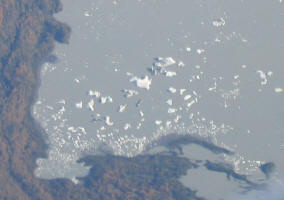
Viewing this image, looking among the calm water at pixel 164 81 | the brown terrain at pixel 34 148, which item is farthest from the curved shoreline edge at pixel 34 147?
the calm water at pixel 164 81

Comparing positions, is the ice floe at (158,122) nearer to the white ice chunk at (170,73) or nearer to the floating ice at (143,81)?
the floating ice at (143,81)

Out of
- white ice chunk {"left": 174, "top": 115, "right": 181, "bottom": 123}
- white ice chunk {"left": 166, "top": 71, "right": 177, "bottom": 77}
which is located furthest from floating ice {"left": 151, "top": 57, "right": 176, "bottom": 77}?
white ice chunk {"left": 174, "top": 115, "right": 181, "bottom": 123}

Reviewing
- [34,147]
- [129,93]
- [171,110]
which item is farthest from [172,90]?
[34,147]

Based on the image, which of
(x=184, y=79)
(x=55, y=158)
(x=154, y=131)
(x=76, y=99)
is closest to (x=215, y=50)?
(x=184, y=79)

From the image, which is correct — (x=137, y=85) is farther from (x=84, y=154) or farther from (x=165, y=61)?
(x=84, y=154)

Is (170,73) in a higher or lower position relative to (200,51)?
lower

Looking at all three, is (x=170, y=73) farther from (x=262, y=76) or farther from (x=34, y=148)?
(x=34, y=148)

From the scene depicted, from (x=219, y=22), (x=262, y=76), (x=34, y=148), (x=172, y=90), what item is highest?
(x=219, y=22)
